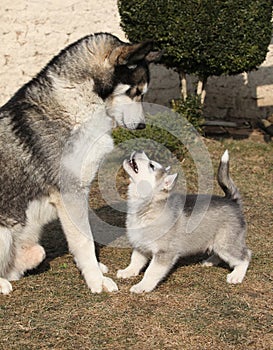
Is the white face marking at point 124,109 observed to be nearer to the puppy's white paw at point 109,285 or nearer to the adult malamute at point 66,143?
the adult malamute at point 66,143

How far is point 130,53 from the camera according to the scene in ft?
14.5

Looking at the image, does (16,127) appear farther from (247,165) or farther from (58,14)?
(58,14)

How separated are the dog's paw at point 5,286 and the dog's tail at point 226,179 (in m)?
1.79

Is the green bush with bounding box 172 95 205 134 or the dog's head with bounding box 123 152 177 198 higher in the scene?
the dog's head with bounding box 123 152 177 198

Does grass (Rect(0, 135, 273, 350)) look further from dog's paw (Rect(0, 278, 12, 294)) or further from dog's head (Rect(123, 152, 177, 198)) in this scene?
dog's head (Rect(123, 152, 177, 198))

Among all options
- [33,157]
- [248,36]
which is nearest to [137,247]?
[33,157]

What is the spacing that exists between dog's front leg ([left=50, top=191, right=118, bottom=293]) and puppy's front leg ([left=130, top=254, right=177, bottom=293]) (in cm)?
19

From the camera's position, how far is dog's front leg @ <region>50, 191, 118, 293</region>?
4.55m

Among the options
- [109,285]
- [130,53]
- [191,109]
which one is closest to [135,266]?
[109,285]

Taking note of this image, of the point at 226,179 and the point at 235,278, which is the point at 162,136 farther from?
the point at 235,278

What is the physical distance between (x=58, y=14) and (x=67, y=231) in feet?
20.1

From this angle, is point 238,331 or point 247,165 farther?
point 247,165

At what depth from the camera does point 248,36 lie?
332 inches

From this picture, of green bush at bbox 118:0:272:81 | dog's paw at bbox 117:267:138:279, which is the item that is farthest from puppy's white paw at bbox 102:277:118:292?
green bush at bbox 118:0:272:81
